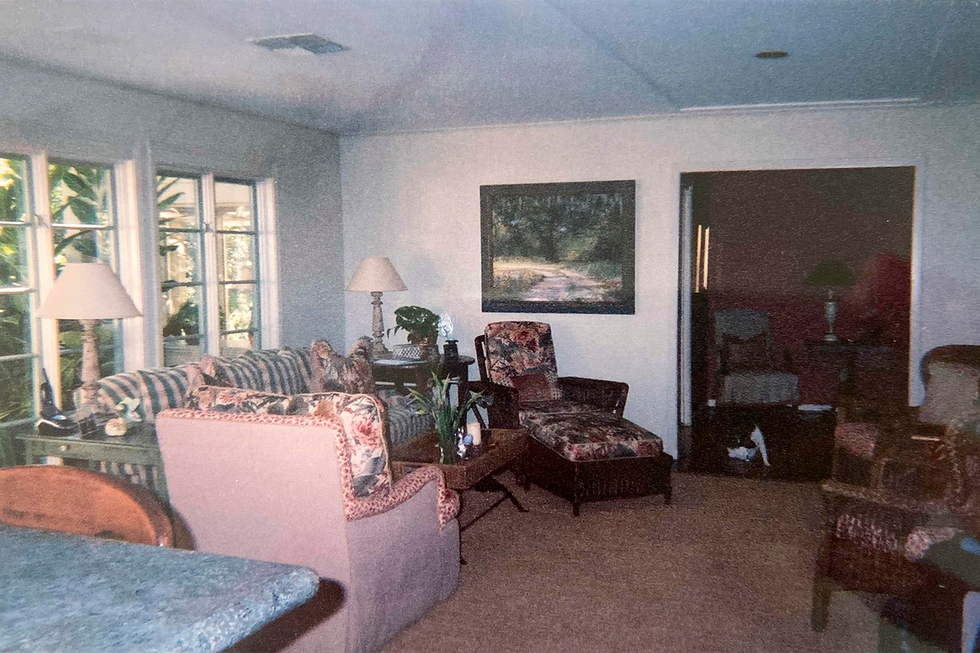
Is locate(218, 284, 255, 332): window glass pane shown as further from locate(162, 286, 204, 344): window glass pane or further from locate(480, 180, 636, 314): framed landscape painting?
locate(480, 180, 636, 314): framed landscape painting

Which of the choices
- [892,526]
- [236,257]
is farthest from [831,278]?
[236,257]

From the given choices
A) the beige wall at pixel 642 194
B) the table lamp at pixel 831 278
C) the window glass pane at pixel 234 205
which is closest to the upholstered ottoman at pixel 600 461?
the beige wall at pixel 642 194

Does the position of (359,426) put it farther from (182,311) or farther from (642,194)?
(642,194)

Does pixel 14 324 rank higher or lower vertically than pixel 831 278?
lower

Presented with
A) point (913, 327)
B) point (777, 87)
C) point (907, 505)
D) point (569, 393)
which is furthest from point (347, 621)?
point (913, 327)

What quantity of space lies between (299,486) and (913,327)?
4.48 metres

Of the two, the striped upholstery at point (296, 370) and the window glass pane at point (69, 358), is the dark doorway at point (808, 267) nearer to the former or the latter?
the striped upholstery at point (296, 370)

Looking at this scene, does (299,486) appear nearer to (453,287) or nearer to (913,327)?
(453,287)

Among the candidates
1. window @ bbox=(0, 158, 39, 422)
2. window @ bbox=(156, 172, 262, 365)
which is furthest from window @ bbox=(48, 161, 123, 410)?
window @ bbox=(156, 172, 262, 365)

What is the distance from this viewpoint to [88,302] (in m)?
3.62

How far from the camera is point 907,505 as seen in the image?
2855mm

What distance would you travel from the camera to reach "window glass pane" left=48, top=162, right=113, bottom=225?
14.3ft

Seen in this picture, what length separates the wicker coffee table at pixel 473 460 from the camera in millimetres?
3764

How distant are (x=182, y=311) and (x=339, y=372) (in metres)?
1.27
